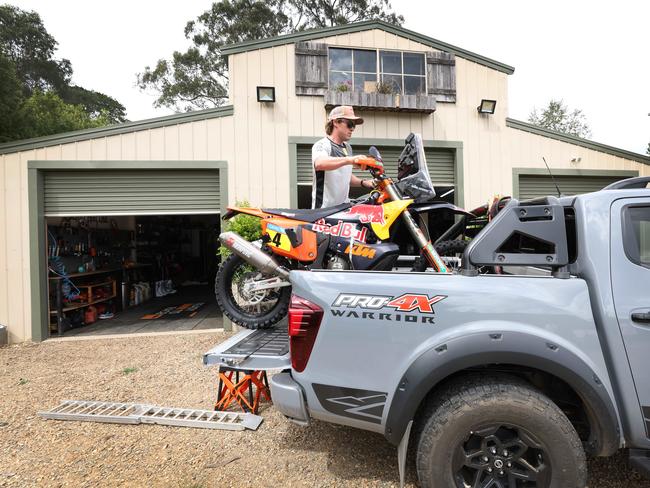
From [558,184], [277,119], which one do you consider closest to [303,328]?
[277,119]

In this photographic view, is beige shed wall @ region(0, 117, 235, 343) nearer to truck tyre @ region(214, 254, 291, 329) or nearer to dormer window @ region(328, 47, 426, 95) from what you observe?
dormer window @ region(328, 47, 426, 95)

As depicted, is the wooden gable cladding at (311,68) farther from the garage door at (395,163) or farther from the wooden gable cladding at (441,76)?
the wooden gable cladding at (441,76)

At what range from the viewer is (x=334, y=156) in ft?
9.39

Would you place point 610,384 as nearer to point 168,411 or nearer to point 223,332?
point 168,411

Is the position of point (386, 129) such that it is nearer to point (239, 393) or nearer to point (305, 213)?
point (305, 213)

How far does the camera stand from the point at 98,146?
514cm

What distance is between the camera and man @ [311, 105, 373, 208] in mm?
2840

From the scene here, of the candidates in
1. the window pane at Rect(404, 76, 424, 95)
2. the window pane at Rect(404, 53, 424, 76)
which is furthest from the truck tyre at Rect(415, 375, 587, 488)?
the window pane at Rect(404, 53, 424, 76)

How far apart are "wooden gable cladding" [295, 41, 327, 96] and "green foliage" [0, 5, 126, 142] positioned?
9092 millimetres

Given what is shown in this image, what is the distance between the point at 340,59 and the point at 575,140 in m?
4.74

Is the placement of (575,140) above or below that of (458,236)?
above

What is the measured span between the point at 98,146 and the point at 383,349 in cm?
571

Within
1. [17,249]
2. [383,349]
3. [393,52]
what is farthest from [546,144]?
[17,249]

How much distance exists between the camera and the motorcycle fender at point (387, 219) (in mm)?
2475
